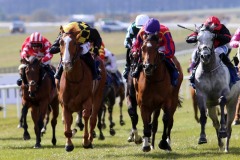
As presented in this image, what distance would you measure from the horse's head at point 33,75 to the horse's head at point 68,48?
3.26 metres

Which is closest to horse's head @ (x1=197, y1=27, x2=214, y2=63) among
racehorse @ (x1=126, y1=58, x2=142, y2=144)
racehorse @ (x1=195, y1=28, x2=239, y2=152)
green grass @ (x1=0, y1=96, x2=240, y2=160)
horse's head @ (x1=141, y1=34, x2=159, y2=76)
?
racehorse @ (x1=195, y1=28, x2=239, y2=152)

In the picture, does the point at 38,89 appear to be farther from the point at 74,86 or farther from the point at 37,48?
the point at 74,86

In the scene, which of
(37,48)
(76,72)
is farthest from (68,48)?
(37,48)

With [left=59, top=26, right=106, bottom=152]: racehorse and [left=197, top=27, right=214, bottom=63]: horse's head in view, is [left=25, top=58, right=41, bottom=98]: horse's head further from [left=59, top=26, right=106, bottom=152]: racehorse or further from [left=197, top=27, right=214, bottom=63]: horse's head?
[left=197, top=27, right=214, bottom=63]: horse's head

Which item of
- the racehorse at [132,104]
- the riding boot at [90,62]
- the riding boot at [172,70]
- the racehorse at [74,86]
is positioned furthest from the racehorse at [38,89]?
the riding boot at [172,70]

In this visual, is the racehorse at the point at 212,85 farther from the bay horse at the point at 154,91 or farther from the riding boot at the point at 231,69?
the bay horse at the point at 154,91

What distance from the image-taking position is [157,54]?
12.1 m

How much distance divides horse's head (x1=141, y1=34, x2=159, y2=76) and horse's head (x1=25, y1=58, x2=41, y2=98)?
13.9ft

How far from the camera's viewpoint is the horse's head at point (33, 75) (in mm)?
15773

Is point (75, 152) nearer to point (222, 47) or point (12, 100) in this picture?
point (222, 47)

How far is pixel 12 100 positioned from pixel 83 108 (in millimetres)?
19467

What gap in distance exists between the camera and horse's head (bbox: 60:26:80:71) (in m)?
12.2

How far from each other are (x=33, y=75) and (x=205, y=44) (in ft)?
14.3

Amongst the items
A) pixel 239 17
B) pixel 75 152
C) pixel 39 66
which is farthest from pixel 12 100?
pixel 239 17
